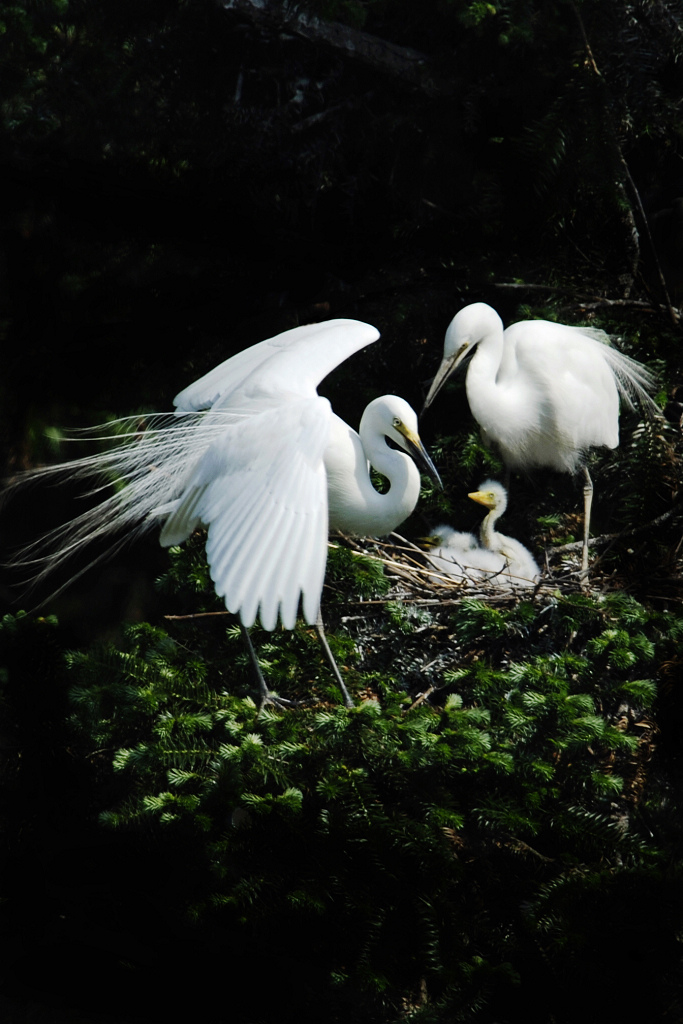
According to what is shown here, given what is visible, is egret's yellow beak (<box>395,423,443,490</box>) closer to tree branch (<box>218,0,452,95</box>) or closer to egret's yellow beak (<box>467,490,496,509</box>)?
egret's yellow beak (<box>467,490,496,509</box>)

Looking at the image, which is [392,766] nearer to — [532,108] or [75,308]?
[75,308]

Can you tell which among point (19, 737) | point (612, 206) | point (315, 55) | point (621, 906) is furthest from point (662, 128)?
point (19, 737)

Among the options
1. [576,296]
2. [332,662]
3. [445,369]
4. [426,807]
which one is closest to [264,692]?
[332,662]

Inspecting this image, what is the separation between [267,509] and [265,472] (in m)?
0.07

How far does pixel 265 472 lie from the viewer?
3.37 feet

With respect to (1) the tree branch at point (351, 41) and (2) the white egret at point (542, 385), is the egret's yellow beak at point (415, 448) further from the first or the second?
(1) the tree branch at point (351, 41)

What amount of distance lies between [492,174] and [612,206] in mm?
176

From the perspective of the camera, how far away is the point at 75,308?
50.4 inches

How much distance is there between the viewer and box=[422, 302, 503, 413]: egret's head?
3.95 ft

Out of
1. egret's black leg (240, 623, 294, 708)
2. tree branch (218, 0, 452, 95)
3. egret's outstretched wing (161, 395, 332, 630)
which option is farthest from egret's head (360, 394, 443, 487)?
tree branch (218, 0, 452, 95)

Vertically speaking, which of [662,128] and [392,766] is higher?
[662,128]

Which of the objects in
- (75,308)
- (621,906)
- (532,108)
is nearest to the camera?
(621,906)

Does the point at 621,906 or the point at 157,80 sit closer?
the point at 621,906

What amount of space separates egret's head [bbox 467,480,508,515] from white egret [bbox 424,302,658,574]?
49 millimetres
